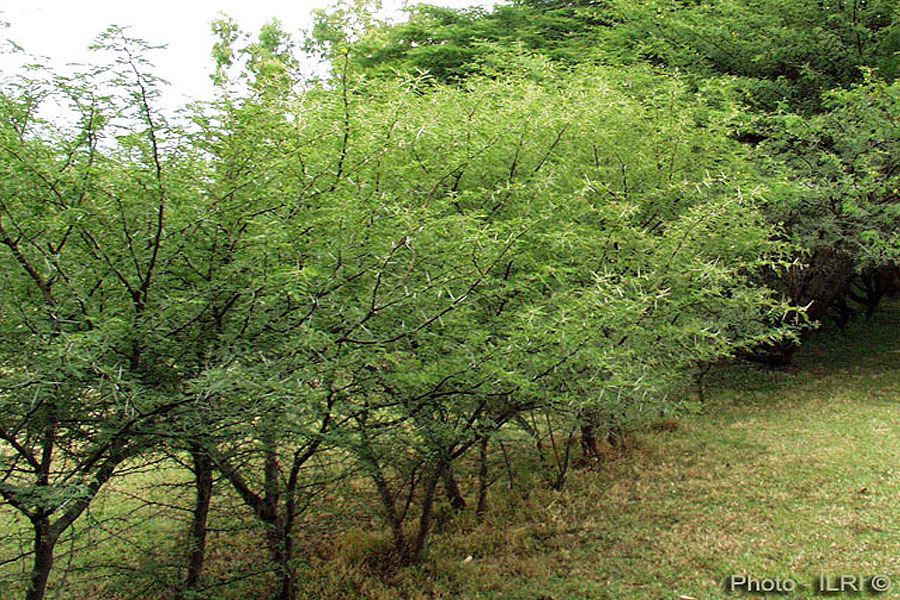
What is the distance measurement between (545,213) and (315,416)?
80.7 inches

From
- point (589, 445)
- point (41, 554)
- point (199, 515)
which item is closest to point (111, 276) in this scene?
point (41, 554)

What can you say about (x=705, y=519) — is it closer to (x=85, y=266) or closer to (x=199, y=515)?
(x=199, y=515)

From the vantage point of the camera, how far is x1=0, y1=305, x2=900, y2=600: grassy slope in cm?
527

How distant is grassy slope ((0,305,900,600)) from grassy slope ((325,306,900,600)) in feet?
0.06

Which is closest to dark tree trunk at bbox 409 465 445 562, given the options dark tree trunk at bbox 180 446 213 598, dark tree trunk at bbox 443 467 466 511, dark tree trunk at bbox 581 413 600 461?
dark tree trunk at bbox 443 467 466 511

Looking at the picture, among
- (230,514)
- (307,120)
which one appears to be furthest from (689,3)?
(230,514)

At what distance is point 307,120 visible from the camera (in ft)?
12.7

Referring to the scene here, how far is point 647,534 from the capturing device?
20.7 ft

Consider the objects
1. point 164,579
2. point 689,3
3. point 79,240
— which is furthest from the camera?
point 689,3

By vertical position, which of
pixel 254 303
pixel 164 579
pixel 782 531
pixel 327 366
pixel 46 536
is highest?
pixel 254 303

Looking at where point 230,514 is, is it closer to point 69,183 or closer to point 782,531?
point 69,183

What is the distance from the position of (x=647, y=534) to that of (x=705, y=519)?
627mm

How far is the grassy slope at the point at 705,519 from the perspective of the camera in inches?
209

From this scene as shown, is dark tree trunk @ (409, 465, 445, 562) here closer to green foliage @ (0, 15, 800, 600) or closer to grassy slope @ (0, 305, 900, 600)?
grassy slope @ (0, 305, 900, 600)
